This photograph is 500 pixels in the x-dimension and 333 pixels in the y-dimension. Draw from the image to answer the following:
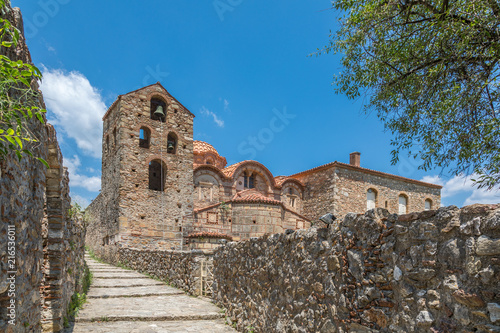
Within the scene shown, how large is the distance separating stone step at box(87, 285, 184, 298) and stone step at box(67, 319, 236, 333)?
2.22m

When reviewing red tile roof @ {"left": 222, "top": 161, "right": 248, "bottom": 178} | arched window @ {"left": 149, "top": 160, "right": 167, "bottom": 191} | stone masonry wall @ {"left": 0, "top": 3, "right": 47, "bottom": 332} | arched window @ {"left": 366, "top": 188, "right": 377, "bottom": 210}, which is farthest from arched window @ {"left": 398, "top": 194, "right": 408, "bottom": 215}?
stone masonry wall @ {"left": 0, "top": 3, "right": 47, "bottom": 332}

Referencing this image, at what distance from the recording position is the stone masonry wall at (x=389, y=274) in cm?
217

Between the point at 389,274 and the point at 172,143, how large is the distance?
54.7 feet

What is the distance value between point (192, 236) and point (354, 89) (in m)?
9.43

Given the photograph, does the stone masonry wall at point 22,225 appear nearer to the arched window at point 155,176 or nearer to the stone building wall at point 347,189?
the arched window at point 155,176

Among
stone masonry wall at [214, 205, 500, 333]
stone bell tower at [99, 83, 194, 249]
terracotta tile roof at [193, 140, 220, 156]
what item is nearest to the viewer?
stone masonry wall at [214, 205, 500, 333]

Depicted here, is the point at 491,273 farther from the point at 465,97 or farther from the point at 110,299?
the point at 110,299

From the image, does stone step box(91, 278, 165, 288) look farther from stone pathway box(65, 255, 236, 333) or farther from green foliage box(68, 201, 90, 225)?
green foliage box(68, 201, 90, 225)

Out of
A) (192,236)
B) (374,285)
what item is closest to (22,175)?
(374,285)

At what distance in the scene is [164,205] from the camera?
1738cm

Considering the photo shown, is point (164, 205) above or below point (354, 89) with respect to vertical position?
below

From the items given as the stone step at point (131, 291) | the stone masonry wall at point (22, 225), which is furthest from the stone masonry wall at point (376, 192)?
the stone masonry wall at point (22, 225)

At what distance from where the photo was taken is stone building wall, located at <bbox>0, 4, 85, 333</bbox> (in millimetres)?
2244

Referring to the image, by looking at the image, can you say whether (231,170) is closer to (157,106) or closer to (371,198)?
(157,106)
